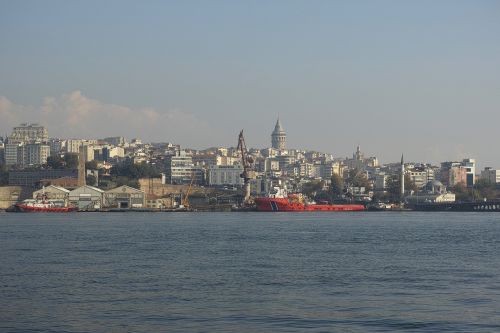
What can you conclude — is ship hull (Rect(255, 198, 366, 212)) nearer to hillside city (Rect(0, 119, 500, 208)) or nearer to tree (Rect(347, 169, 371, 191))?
hillside city (Rect(0, 119, 500, 208))

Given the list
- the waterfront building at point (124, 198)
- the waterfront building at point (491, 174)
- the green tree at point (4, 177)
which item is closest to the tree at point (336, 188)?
the waterfront building at point (124, 198)

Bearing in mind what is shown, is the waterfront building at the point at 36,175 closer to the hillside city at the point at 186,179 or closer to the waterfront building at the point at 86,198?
the hillside city at the point at 186,179

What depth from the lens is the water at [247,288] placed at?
1675 centimetres

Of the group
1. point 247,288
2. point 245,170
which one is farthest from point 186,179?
point 247,288

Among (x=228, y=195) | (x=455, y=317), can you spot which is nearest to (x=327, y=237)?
(x=455, y=317)

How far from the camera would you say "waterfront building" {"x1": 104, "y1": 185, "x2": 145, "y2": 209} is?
102 meters

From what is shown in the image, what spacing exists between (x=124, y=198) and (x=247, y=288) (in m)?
83.5

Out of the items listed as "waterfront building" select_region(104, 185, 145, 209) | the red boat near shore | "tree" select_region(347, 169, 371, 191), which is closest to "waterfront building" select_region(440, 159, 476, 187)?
"tree" select_region(347, 169, 371, 191)

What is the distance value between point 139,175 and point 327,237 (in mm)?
83146

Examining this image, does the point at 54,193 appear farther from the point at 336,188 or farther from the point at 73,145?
the point at 73,145

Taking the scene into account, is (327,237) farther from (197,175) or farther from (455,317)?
(197,175)

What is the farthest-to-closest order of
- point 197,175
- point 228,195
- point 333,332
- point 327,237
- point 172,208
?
1. point 197,175
2. point 228,195
3. point 172,208
4. point 327,237
5. point 333,332

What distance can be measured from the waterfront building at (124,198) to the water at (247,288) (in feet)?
225

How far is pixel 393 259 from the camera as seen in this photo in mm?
28391
